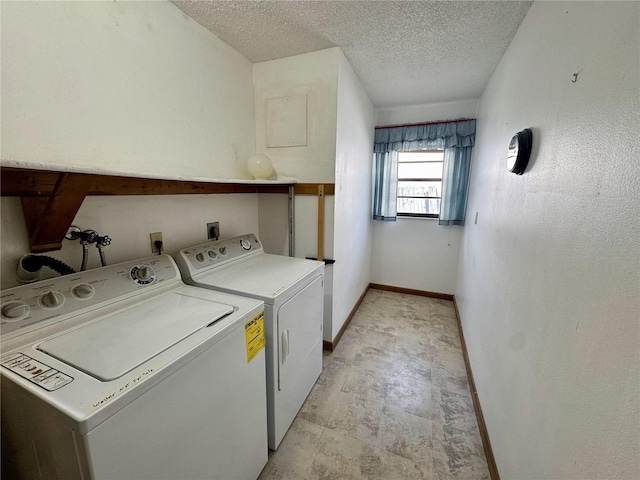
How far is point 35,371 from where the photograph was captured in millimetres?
712

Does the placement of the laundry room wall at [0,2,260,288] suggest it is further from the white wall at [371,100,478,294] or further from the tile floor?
the white wall at [371,100,478,294]

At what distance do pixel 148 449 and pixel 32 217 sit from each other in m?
0.95

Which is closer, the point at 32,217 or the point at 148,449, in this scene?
the point at 148,449

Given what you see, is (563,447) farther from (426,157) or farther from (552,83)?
(426,157)

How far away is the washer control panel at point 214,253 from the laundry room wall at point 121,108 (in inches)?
7.1

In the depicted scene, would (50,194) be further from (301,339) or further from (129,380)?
(301,339)

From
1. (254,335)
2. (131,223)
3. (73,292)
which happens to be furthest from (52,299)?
(254,335)

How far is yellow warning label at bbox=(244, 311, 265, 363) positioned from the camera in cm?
110

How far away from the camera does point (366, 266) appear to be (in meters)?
3.43

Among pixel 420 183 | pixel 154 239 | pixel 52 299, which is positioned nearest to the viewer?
pixel 52 299

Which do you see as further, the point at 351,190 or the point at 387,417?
the point at 351,190

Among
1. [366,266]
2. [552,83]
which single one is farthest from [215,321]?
[366,266]

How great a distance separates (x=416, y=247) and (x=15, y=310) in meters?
3.44

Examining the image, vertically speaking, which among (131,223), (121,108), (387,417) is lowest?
(387,417)
